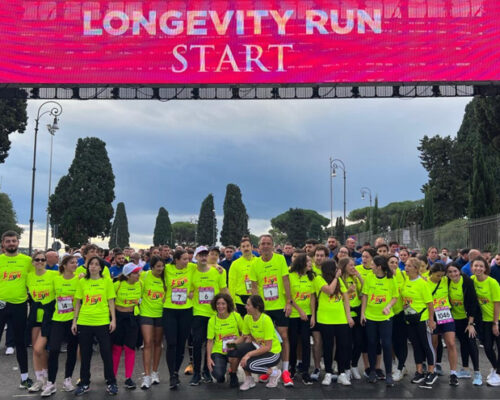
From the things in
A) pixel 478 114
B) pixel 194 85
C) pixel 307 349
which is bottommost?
pixel 307 349

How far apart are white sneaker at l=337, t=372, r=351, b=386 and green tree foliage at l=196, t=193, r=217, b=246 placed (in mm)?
80159

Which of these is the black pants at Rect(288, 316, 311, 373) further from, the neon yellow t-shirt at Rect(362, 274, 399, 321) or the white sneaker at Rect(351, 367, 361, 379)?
the neon yellow t-shirt at Rect(362, 274, 399, 321)

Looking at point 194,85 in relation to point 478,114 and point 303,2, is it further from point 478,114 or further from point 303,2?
point 478,114

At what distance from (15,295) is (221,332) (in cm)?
308

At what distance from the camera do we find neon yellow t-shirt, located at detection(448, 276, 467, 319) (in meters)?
7.72

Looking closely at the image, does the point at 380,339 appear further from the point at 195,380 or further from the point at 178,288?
the point at 178,288

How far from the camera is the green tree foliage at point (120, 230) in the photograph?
85500 mm

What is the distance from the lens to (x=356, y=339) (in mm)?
7785

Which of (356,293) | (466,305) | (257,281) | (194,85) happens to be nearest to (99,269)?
(257,281)

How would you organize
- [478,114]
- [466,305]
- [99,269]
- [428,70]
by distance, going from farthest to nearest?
[478,114]
[428,70]
[466,305]
[99,269]

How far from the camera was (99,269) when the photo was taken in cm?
705

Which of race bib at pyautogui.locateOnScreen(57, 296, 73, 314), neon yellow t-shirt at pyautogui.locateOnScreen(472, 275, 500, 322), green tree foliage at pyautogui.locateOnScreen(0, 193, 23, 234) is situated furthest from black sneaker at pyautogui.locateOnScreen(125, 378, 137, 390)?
green tree foliage at pyautogui.locateOnScreen(0, 193, 23, 234)

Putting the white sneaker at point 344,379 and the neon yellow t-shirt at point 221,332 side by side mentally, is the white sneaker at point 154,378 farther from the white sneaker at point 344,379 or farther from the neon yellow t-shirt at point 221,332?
the white sneaker at point 344,379

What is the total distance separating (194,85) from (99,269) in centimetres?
1021
